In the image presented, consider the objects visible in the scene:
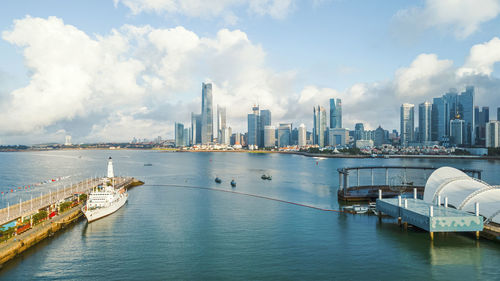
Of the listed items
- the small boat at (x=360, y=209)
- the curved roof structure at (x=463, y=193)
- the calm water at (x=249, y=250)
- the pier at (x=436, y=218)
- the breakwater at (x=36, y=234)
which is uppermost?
the curved roof structure at (x=463, y=193)

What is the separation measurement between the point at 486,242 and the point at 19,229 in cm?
3875

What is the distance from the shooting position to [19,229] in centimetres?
2719

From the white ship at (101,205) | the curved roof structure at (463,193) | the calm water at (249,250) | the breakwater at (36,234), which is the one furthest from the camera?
the white ship at (101,205)

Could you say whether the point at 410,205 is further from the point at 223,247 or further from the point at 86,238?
the point at 86,238

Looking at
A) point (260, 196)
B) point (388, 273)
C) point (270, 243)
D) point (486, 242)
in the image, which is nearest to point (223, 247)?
point (270, 243)

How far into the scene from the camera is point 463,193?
108ft

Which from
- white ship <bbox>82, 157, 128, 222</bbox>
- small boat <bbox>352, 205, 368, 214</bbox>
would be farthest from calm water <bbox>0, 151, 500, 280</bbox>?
small boat <bbox>352, 205, 368, 214</bbox>

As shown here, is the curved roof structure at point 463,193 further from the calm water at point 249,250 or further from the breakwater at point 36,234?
the breakwater at point 36,234

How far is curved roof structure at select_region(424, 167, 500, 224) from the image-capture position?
95.3 feet

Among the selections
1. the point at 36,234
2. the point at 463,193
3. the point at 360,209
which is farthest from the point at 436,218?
the point at 36,234

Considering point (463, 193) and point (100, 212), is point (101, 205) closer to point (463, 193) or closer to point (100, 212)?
point (100, 212)

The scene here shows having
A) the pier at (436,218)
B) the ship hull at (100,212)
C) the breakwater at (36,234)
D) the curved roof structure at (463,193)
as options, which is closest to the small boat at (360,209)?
the pier at (436,218)

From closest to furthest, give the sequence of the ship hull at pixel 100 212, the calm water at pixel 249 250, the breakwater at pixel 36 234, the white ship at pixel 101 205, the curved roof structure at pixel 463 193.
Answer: the calm water at pixel 249 250
the breakwater at pixel 36 234
the curved roof structure at pixel 463 193
the ship hull at pixel 100 212
the white ship at pixel 101 205

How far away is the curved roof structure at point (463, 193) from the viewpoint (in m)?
29.1
